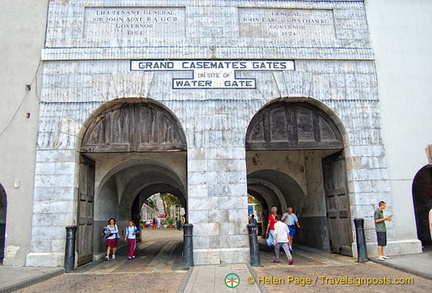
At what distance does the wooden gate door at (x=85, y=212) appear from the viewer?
9398 millimetres

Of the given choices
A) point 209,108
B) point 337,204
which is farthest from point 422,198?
point 209,108

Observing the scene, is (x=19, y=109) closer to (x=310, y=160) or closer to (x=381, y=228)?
(x=310, y=160)

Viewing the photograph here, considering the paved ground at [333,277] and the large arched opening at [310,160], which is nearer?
the paved ground at [333,277]

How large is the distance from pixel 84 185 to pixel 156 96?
3.18 metres

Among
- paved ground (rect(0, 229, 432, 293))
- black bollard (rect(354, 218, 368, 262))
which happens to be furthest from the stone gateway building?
paved ground (rect(0, 229, 432, 293))

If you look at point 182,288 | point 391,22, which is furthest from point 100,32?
point 391,22

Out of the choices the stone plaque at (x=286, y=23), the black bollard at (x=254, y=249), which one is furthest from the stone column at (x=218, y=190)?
the stone plaque at (x=286, y=23)

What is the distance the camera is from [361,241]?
864 cm

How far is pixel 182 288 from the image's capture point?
6207 millimetres

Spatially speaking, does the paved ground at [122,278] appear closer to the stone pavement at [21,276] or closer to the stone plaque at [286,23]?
the stone pavement at [21,276]

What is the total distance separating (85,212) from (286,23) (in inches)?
306

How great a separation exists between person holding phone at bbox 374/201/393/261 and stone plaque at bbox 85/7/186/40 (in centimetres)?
688

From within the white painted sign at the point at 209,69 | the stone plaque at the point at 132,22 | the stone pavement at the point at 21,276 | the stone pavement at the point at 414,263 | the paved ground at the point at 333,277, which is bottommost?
the paved ground at the point at 333,277

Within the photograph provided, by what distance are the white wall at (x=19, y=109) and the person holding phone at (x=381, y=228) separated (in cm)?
844
